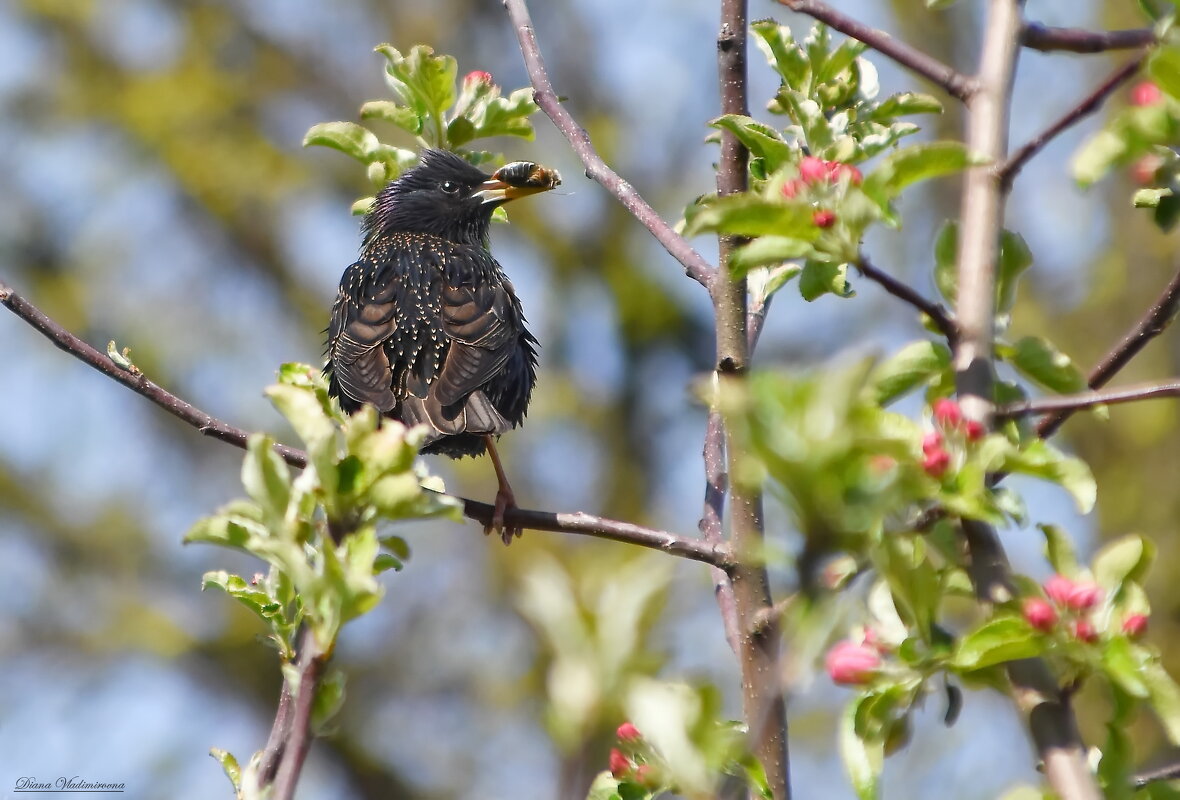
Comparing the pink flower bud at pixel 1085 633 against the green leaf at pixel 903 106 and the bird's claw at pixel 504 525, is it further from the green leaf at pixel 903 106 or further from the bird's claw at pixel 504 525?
the bird's claw at pixel 504 525

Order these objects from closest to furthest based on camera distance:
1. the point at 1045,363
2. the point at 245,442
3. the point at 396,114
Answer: the point at 1045,363 → the point at 245,442 → the point at 396,114

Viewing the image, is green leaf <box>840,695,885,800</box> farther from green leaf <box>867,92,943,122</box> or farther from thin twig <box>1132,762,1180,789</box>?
green leaf <box>867,92,943,122</box>

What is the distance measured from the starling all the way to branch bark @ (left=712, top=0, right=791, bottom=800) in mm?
1311

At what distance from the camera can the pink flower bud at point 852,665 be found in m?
1.72

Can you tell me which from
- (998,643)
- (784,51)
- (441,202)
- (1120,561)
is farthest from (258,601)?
(441,202)

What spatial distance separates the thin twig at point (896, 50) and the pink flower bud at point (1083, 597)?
2.47 feet

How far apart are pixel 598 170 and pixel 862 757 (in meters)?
1.81

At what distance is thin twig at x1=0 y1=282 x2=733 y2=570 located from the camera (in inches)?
102

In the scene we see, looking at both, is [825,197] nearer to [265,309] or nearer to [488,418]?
[488,418]

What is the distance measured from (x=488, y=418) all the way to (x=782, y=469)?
10.6 feet

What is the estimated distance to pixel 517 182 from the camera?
527cm

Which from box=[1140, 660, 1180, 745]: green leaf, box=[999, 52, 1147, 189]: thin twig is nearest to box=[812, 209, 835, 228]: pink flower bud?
box=[999, 52, 1147, 189]: thin twig

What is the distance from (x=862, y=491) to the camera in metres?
1.34

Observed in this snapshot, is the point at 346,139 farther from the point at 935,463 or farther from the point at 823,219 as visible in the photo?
the point at 935,463
